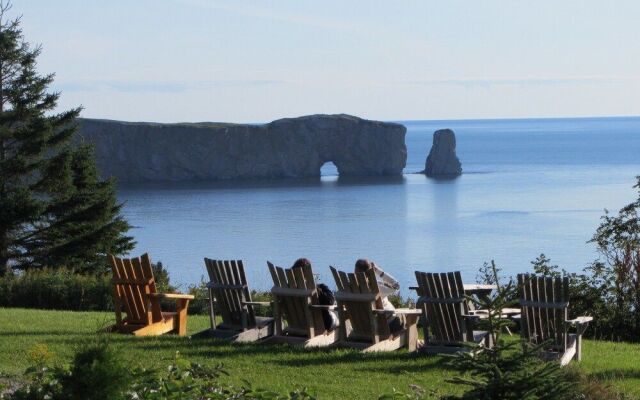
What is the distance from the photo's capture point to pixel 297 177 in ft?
395

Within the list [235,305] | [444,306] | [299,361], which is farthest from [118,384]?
[235,305]

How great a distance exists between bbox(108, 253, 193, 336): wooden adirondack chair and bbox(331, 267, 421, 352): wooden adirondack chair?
1.94 meters

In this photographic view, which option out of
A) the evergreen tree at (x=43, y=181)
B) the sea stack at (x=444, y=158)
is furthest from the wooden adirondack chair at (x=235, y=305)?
the sea stack at (x=444, y=158)

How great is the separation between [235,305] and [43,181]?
22316 mm

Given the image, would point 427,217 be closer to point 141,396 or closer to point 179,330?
point 179,330

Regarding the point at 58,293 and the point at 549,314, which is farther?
the point at 58,293

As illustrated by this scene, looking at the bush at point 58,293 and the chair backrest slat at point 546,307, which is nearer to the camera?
the chair backrest slat at point 546,307

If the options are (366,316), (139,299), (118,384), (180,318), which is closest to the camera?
(118,384)

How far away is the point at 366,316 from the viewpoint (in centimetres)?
1024

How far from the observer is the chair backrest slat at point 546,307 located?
954 centimetres

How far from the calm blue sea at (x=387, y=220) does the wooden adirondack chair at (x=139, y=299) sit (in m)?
13.0

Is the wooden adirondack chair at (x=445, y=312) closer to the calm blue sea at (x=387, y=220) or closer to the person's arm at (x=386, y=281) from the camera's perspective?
the person's arm at (x=386, y=281)

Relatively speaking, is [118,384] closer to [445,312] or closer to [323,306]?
[445,312]

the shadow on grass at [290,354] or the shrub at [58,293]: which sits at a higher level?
the shadow on grass at [290,354]
